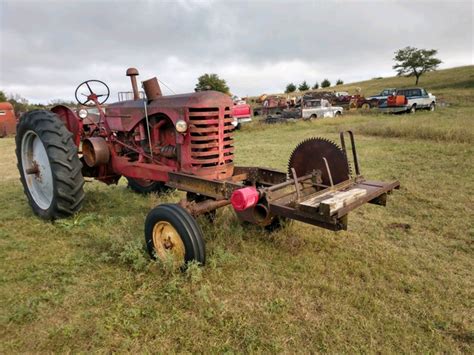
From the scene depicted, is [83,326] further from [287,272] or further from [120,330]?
[287,272]

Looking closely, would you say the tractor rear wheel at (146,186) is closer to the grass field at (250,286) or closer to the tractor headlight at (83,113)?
the grass field at (250,286)

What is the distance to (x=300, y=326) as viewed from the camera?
8.06ft

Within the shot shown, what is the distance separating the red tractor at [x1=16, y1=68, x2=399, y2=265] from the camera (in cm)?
294

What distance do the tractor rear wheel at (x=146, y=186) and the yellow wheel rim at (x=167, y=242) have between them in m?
2.31

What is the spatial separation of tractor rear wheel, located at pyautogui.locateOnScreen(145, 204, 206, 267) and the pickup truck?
21785 mm

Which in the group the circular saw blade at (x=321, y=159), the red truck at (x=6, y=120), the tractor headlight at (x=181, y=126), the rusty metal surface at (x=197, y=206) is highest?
the red truck at (x=6, y=120)

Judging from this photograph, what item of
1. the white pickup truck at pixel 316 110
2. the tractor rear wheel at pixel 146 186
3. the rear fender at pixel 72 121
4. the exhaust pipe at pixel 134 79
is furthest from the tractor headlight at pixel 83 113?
the white pickup truck at pixel 316 110

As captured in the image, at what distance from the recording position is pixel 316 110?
21297 mm

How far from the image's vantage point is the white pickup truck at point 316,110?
21000mm

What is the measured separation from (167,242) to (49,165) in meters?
2.28

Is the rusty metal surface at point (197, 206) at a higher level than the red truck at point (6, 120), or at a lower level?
lower

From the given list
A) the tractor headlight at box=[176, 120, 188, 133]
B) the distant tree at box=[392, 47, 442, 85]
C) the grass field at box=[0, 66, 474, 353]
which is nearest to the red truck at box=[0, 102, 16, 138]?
the grass field at box=[0, 66, 474, 353]

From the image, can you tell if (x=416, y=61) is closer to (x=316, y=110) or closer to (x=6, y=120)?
(x=316, y=110)

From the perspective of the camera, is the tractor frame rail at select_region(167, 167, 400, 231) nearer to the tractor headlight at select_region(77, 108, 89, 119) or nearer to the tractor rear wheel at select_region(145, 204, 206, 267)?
the tractor rear wheel at select_region(145, 204, 206, 267)
